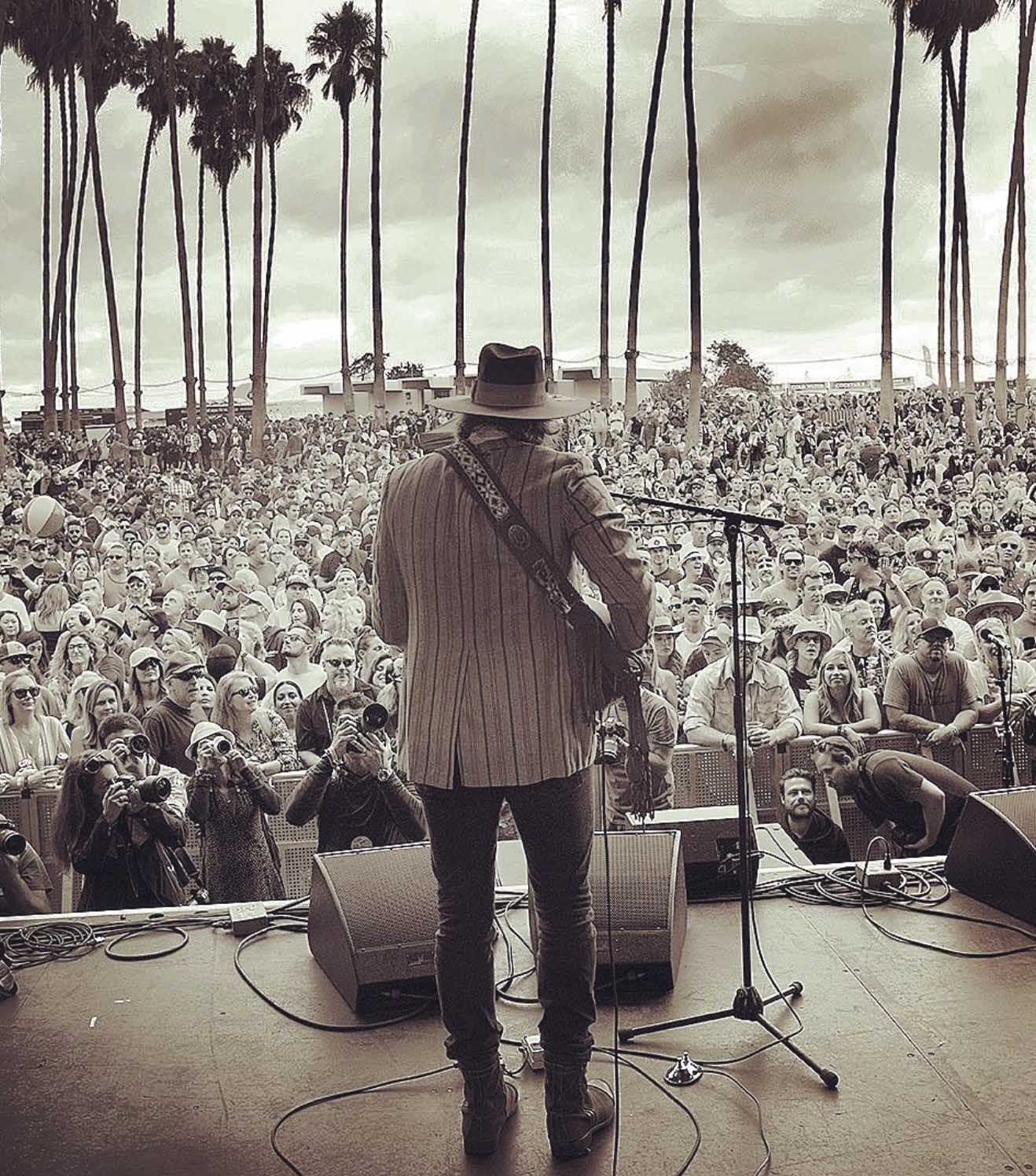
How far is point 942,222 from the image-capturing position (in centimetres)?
757

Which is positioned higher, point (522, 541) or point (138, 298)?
point (138, 298)

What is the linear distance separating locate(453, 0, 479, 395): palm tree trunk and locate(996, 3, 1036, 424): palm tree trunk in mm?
3094

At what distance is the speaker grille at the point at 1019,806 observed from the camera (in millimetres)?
2588

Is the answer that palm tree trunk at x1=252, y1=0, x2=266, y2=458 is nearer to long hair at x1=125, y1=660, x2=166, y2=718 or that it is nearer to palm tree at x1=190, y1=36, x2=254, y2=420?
palm tree at x1=190, y1=36, x2=254, y2=420

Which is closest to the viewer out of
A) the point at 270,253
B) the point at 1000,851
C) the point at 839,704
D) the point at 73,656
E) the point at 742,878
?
the point at 742,878

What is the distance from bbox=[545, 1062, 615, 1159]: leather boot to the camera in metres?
1.75

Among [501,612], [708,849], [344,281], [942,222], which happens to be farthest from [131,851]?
[942,222]

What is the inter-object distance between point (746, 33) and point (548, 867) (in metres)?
6.52

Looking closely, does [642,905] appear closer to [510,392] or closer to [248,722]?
[510,392]

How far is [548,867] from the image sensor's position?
1742 millimetres

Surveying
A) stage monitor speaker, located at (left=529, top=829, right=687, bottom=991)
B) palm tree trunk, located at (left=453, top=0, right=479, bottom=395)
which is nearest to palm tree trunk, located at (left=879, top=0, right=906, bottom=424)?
palm tree trunk, located at (left=453, top=0, right=479, bottom=395)

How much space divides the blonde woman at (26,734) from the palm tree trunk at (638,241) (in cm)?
384

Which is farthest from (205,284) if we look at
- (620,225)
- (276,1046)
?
(276,1046)

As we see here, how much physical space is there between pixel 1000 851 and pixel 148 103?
5.74 meters
